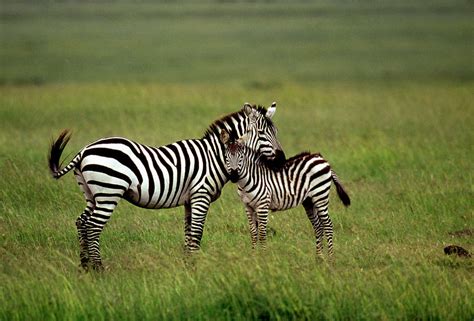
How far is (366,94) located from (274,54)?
15939mm

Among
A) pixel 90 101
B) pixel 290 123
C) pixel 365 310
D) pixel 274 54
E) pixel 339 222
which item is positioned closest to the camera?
pixel 365 310

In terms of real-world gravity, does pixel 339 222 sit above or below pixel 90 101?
below

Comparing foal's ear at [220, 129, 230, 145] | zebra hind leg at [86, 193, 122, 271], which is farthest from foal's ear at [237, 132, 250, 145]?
zebra hind leg at [86, 193, 122, 271]

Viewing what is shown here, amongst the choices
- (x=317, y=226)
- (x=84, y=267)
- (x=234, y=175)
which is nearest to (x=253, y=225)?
(x=234, y=175)

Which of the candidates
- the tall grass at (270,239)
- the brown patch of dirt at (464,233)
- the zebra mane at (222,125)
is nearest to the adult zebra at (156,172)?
the zebra mane at (222,125)

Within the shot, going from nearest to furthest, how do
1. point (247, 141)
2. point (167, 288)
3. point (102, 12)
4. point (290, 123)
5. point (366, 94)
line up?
point (167, 288), point (247, 141), point (290, 123), point (366, 94), point (102, 12)

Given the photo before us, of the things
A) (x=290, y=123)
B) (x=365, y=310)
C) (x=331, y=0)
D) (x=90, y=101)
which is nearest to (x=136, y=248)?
(x=365, y=310)

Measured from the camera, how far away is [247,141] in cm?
849

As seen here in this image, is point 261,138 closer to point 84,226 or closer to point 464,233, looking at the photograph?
point 84,226

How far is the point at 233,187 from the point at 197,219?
13.6 ft

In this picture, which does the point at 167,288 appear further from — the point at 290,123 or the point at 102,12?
the point at 102,12

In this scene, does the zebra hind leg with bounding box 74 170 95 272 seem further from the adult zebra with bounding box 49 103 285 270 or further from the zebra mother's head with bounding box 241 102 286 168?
the zebra mother's head with bounding box 241 102 286 168

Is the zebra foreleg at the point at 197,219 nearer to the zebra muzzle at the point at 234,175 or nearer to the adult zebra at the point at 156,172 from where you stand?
the adult zebra at the point at 156,172

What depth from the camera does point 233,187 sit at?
12.2 metres
